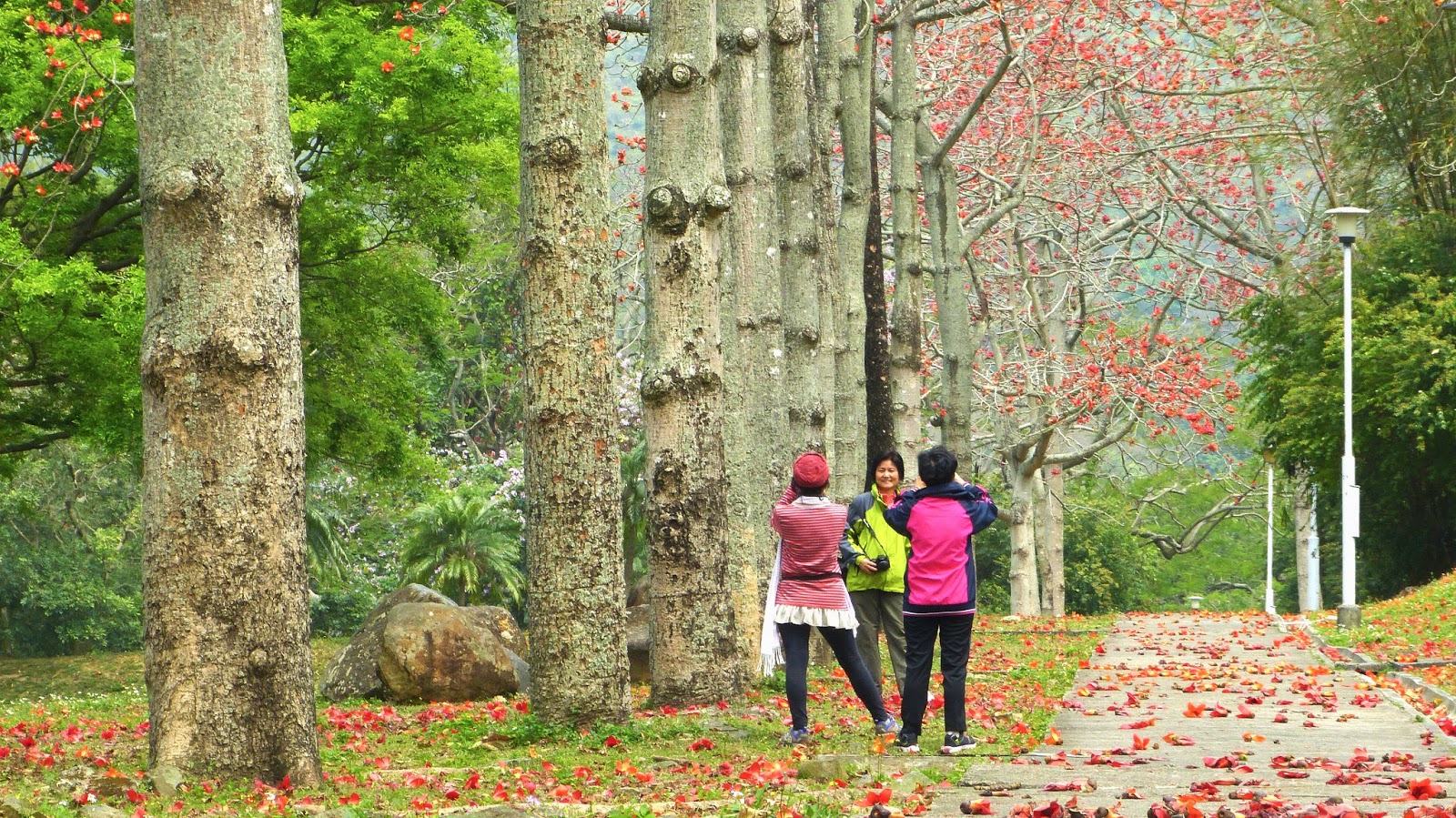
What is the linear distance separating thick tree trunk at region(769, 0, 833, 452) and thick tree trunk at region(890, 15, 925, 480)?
17.2 feet

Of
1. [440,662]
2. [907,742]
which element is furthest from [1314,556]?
[907,742]

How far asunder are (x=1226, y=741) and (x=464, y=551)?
25847mm

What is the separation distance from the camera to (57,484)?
34.2 metres

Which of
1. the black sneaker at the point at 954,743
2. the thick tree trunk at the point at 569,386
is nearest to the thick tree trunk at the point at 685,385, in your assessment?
the thick tree trunk at the point at 569,386

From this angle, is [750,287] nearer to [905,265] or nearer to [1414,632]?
[905,265]

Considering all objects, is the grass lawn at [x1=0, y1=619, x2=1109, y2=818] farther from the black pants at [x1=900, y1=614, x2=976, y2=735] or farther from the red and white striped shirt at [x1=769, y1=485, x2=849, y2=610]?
the red and white striped shirt at [x1=769, y1=485, x2=849, y2=610]

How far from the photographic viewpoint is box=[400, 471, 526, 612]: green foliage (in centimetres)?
3431

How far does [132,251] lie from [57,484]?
45.1ft

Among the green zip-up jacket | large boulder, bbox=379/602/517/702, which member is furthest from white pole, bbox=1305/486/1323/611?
the green zip-up jacket

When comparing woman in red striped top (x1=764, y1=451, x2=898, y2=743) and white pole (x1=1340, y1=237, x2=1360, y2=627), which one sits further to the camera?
white pole (x1=1340, y1=237, x2=1360, y2=627)

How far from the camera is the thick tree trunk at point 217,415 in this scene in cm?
724

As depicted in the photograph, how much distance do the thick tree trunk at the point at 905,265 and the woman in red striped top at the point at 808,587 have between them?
11.1m

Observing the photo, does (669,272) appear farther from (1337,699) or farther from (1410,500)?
(1410,500)

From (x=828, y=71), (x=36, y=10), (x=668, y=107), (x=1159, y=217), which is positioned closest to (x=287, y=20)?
(x=36, y=10)
